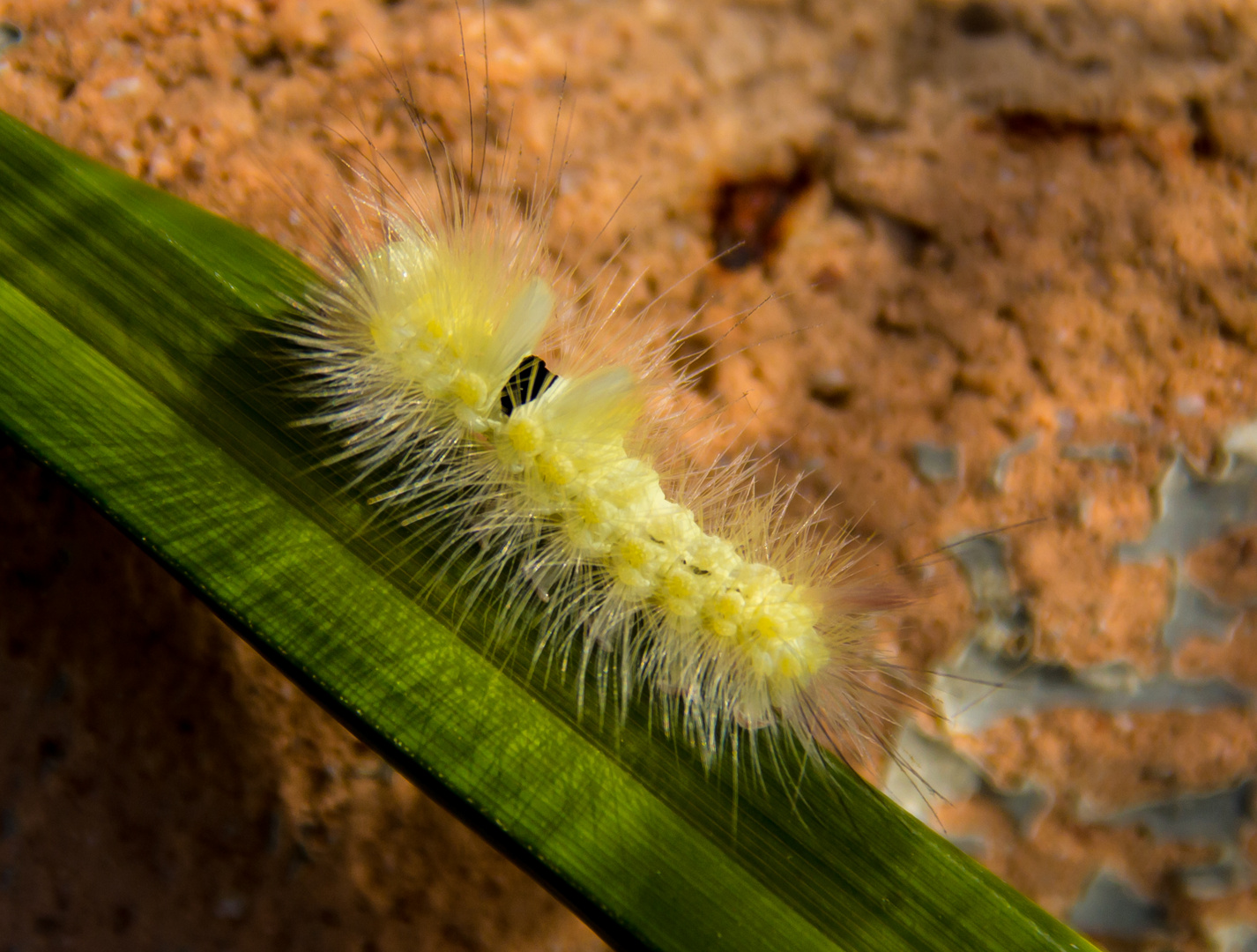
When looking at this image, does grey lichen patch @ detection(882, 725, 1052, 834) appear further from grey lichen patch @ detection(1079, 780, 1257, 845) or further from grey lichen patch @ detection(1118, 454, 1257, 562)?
grey lichen patch @ detection(1118, 454, 1257, 562)

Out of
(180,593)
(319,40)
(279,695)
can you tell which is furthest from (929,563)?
(319,40)

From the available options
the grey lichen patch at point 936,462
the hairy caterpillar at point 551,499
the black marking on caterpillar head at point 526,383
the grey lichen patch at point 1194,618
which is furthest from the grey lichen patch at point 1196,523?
the black marking on caterpillar head at point 526,383

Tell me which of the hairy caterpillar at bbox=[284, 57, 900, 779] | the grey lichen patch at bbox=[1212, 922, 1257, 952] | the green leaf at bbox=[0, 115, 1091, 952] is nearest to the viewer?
the green leaf at bbox=[0, 115, 1091, 952]

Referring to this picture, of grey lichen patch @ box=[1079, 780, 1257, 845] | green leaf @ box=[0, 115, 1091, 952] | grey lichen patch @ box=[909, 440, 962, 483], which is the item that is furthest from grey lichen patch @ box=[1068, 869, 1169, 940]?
grey lichen patch @ box=[909, 440, 962, 483]

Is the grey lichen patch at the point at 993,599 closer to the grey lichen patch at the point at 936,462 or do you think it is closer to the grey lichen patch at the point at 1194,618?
→ the grey lichen patch at the point at 936,462

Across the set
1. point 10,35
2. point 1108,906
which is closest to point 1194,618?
point 1108,906

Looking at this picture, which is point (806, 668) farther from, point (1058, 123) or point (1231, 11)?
point (1231, 11)
